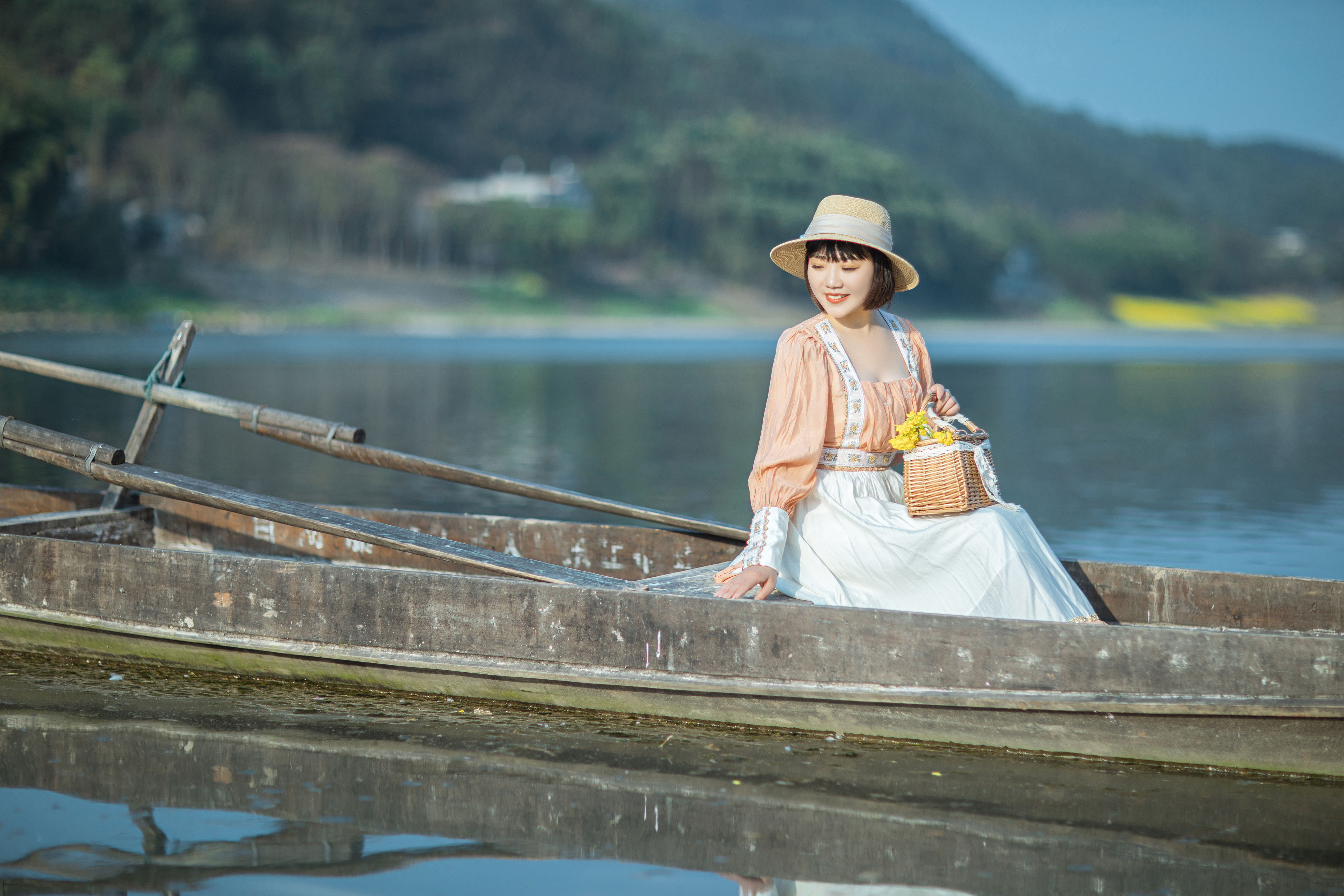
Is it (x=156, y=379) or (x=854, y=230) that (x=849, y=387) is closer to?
(x=854, y=230)

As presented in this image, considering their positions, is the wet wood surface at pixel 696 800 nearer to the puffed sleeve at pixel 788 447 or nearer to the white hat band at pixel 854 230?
the puffed sleeve at pixel 788 447

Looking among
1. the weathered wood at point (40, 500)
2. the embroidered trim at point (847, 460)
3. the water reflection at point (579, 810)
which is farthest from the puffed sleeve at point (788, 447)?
the weathered wood at point (40, 500)

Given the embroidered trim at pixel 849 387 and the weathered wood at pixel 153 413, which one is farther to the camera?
the weathered wood at pixel 153 413

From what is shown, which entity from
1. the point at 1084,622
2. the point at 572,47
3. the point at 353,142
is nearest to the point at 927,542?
the point at 1084,622

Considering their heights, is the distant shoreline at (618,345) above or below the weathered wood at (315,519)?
above

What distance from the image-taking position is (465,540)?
7.01 m

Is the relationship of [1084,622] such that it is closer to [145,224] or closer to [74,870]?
[74,870]

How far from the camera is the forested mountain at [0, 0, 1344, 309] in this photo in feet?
302

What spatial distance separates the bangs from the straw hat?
0.8 inches

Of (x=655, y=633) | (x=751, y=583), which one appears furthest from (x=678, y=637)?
(x=751, y=583)

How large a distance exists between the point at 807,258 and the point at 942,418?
86cm

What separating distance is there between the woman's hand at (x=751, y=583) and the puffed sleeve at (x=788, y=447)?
27 mm

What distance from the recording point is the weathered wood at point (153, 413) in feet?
22.5

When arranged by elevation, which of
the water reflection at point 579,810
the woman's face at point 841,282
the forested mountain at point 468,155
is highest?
the forested mountain at point 468,155
